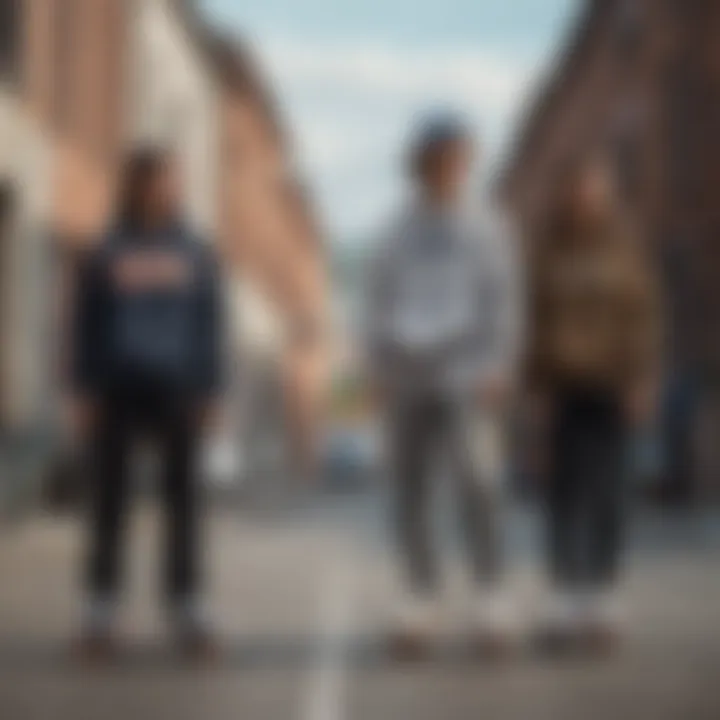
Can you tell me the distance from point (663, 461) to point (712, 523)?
5.86 metres

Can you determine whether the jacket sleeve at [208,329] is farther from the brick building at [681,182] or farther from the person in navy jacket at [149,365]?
the brick building at [681,182]

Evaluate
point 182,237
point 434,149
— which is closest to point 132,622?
point 182,237

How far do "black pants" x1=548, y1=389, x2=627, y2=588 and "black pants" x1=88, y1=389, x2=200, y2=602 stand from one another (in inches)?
43.1

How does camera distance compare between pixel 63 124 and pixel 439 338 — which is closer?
pixel 439 338

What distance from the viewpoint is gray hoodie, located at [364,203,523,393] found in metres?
5.42

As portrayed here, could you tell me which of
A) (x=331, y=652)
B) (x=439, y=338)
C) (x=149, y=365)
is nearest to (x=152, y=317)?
(x=149, y=365)

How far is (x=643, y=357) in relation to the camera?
18.3 ft

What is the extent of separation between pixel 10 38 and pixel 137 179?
9589 millimetres

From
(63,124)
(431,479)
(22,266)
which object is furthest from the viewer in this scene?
(63,124)

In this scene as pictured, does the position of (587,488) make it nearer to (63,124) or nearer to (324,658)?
(324,658)

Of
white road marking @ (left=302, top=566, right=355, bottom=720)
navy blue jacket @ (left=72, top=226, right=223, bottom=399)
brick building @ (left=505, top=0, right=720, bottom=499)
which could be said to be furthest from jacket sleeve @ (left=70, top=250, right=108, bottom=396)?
brick building @ (left=505, top=0, right=720, bottom=499)

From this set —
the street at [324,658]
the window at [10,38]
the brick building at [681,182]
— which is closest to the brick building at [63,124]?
the window at [10,38]

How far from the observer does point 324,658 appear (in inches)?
208

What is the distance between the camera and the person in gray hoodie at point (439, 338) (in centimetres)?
543
